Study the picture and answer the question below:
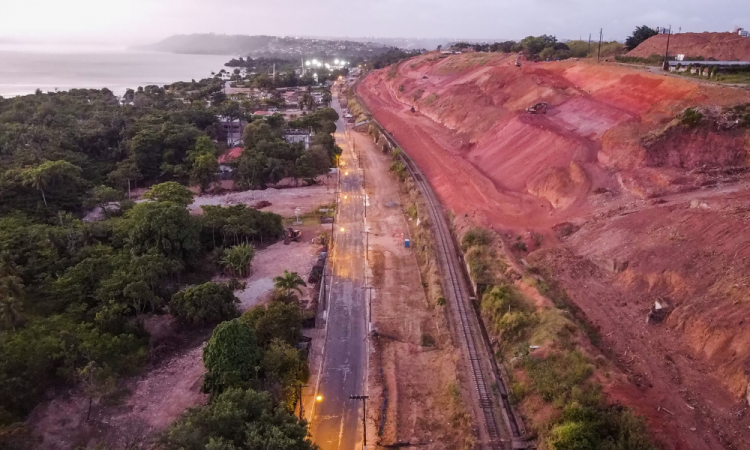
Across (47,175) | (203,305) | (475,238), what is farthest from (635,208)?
(47,175)

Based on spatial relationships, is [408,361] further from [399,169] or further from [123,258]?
[399,169]

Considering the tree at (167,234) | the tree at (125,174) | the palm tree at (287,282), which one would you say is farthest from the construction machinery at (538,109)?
the tree at (125,174)

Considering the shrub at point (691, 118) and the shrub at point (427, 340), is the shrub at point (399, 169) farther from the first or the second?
the shrub at point (427, 340)

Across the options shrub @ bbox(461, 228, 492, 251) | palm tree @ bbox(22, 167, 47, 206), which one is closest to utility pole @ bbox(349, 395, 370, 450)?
shrub @ bbox(461, 228, 492, 251)

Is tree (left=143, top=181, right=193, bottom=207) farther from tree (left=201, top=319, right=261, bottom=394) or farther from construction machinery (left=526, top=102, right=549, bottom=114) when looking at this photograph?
construction machinery (left=526, top=102, right=549, bottom=114)

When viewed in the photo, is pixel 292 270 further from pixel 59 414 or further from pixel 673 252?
pixel 673 252

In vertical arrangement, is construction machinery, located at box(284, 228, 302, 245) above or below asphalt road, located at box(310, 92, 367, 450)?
above
